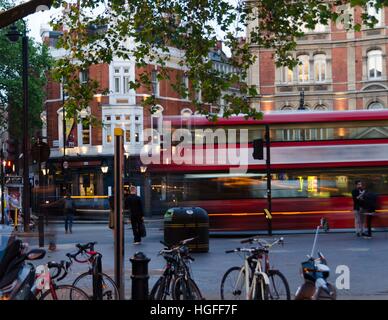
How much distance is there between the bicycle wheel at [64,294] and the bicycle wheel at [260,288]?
2.20 m

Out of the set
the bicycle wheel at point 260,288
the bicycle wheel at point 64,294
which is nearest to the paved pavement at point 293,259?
the bicycle wheel at point 260,288

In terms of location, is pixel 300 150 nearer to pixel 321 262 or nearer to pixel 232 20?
pixel 232 20

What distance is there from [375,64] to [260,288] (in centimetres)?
4369

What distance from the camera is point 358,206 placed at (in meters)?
22.5

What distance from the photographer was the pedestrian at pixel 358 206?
73.8ft

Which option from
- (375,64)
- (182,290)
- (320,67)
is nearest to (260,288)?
(182,290)

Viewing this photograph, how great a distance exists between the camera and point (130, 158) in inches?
2018

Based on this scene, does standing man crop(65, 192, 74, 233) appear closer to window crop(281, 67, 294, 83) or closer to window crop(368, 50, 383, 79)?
window crop(281, 67, 294, 83)

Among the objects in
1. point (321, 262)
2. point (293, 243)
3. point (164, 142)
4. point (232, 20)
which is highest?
point (232, 20)

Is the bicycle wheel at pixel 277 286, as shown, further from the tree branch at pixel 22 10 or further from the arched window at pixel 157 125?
the arched window at pixel 157 125

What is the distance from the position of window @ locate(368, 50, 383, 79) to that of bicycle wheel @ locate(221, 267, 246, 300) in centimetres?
4253

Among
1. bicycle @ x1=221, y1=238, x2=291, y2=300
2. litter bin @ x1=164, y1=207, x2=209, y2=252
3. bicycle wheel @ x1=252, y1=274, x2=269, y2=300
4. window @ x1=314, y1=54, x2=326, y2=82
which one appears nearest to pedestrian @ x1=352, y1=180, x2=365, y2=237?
litter bin @ x1=164, y1=207, x2=209, y2=252
